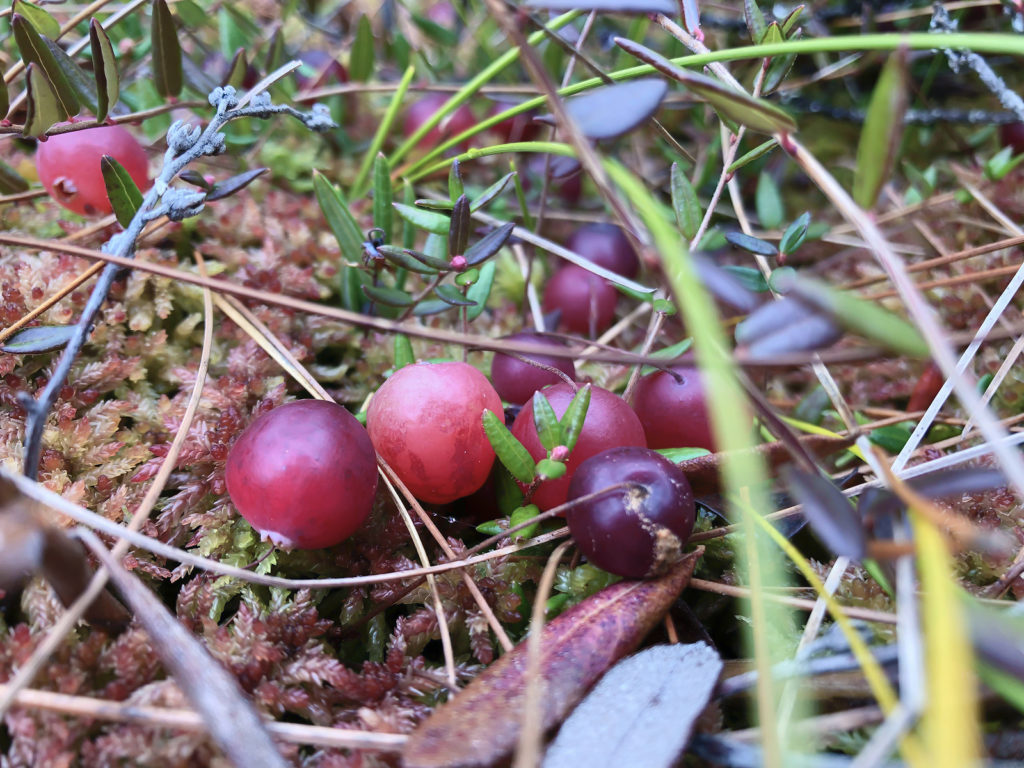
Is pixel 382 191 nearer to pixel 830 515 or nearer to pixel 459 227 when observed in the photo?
pixel 459 227

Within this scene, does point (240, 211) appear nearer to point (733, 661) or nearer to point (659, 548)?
point (659, 548)

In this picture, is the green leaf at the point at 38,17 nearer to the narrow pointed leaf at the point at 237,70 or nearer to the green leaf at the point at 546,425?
the narrow pointed leaf at the point at 237,70

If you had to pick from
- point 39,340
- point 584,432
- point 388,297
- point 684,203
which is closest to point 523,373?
point 584,432

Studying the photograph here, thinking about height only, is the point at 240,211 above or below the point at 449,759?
above

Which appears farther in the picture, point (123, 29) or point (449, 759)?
point (123, 29)

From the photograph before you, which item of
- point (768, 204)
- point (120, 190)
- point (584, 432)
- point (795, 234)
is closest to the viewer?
point (584, 432)

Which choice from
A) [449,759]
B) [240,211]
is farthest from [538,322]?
[449,759]

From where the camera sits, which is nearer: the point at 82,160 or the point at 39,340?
the point at 39,340

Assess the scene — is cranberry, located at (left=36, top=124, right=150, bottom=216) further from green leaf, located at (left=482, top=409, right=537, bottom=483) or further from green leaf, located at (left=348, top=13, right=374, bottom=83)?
green leaf, located at (left=482, top=409, right=537, bottom=483)
